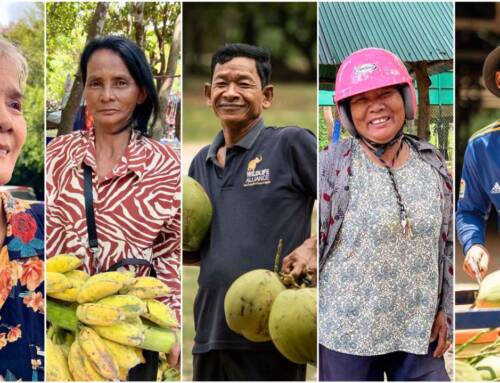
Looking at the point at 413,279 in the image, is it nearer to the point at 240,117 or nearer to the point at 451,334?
the point at 451,334

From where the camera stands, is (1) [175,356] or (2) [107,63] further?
(1) [175,356]

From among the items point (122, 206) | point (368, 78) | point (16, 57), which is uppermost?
point (16, 57)

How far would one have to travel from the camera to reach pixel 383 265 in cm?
583

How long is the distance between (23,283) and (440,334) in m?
2.05

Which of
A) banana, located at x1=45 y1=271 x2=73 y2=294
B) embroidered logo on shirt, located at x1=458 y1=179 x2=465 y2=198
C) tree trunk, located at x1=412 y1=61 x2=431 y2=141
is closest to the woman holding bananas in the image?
banana, located at x1=45 y1=271 x2=73 y2=294

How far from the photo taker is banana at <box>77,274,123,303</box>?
231 inches

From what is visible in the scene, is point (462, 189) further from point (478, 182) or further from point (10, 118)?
point (10, 118)

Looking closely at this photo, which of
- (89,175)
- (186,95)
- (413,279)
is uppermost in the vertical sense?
(186,95)

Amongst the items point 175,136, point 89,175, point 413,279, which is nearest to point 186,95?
point 175,136

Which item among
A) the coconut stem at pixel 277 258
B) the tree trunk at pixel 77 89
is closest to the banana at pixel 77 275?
the tree trunk at pixel 77 89

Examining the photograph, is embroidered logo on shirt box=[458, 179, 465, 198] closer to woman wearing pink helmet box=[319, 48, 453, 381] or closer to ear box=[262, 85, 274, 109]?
woman wearing pink helmet box=[319, 48, 453, 381]

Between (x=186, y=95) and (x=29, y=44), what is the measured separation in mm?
805

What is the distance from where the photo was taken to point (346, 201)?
584 cm

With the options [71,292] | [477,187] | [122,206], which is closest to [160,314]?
[71,292]
